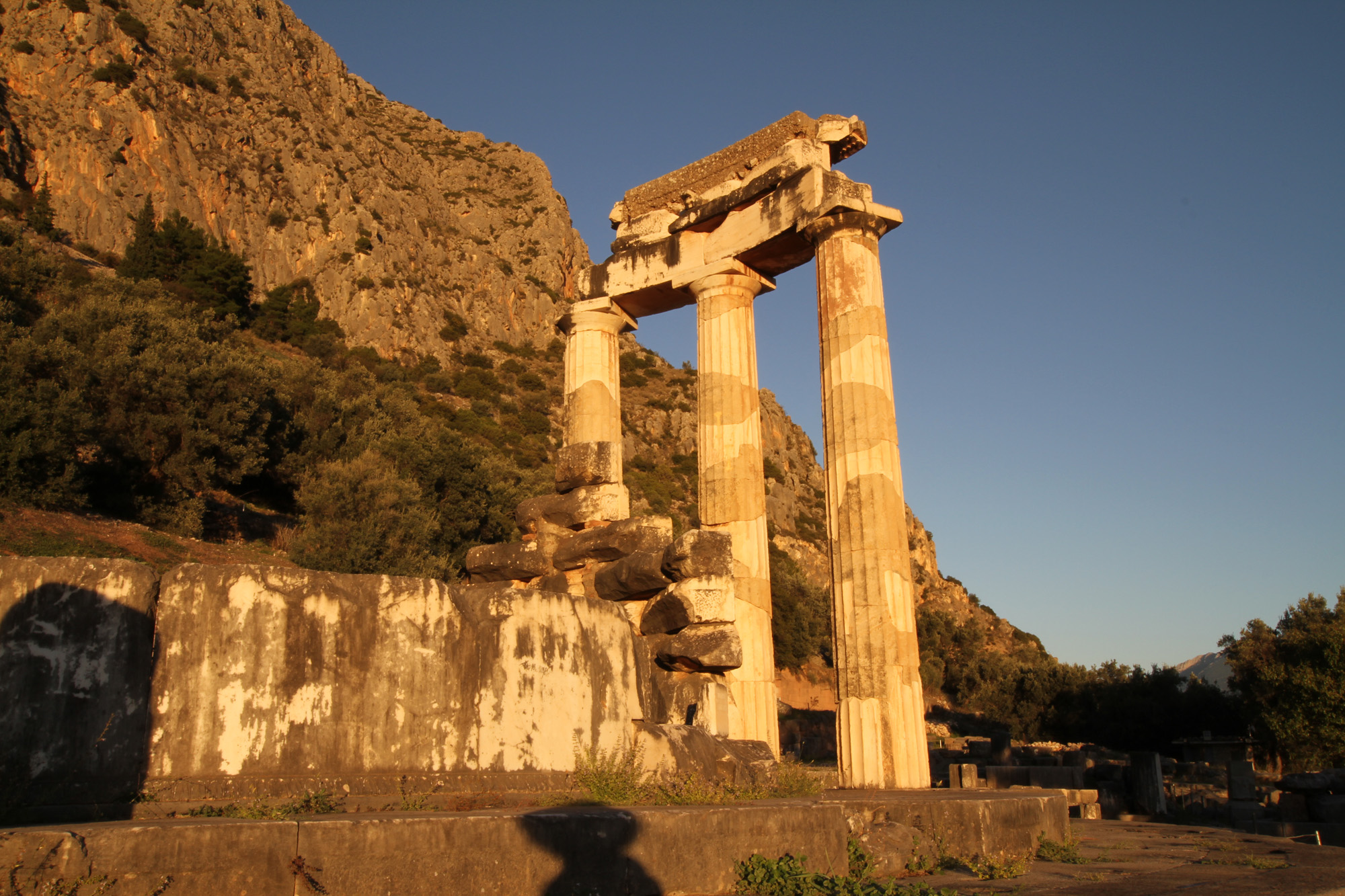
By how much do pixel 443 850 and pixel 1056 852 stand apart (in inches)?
180

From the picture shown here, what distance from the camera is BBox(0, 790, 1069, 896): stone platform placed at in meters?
2.93

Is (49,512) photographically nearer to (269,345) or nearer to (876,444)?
(876,444)

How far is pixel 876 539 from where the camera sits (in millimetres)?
11500

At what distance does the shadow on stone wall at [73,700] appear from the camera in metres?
3.62

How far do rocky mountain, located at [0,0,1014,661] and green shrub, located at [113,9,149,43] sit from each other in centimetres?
11

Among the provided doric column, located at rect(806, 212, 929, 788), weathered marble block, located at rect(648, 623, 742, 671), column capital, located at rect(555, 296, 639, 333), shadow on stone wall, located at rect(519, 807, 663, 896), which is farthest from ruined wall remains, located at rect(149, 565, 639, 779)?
column capital, located at rect(555, 296, 639, 333)

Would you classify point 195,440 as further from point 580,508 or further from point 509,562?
point 580,508

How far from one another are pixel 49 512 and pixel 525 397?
33324 mm

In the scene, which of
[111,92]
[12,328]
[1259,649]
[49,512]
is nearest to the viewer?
[49,512]

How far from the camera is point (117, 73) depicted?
4703 centimetres

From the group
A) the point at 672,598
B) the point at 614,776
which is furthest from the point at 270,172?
the point at 614,776

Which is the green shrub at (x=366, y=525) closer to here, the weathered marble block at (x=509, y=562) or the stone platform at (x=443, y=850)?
the weathered marble block at (x=509, y=562)

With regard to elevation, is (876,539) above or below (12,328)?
below

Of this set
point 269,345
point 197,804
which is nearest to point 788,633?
point 269,345
